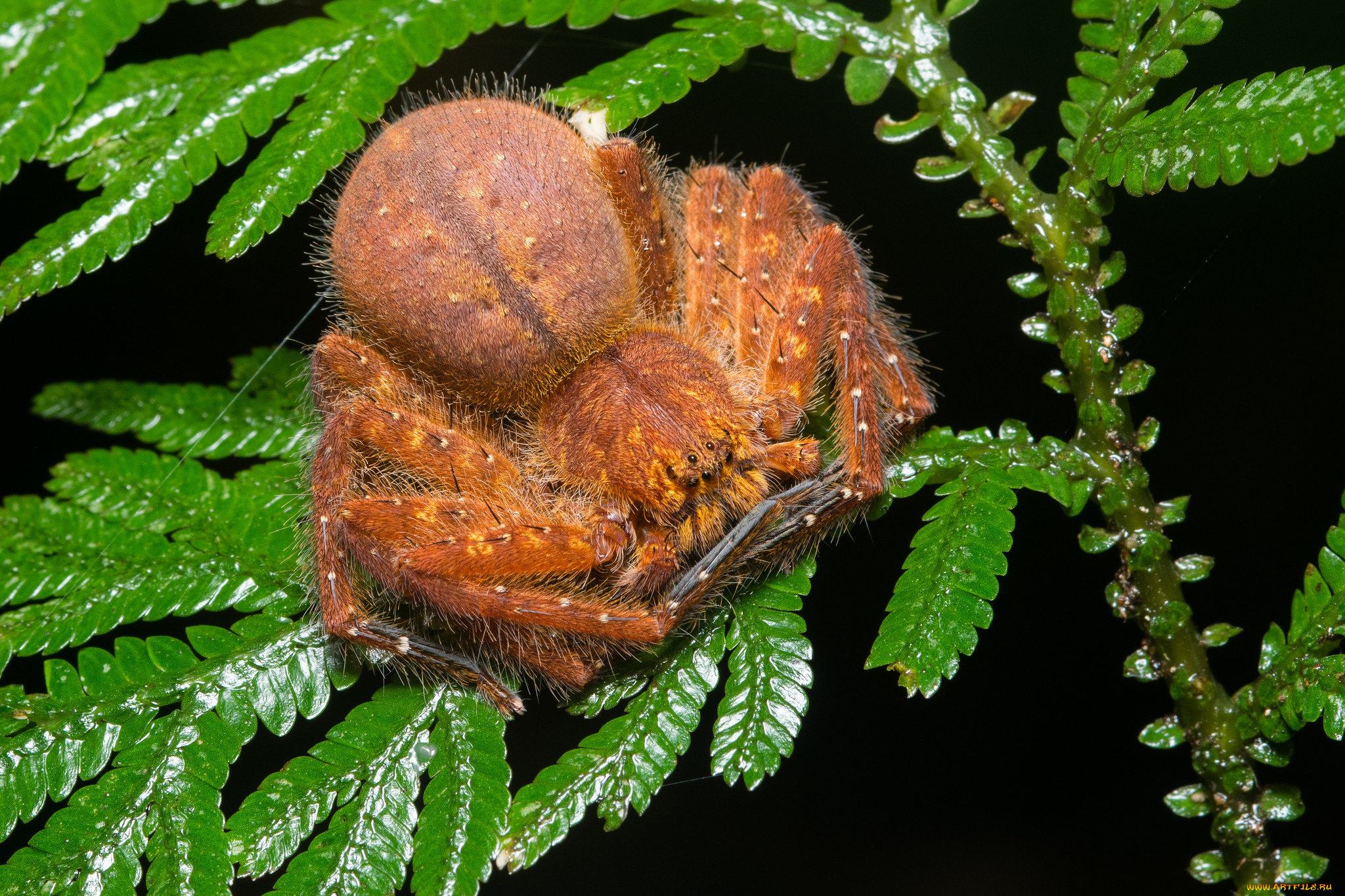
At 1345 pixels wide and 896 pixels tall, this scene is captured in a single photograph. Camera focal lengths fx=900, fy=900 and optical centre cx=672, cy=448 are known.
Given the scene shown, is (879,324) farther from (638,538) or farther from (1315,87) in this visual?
(1315,87)

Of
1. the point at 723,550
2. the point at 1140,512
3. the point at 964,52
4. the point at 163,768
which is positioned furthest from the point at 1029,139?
the point at 163,768

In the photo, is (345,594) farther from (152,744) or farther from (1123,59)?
(1123,59)

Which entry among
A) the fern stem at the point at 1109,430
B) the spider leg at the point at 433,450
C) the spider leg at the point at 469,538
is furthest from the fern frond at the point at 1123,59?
the spider leg at the point at 433,450

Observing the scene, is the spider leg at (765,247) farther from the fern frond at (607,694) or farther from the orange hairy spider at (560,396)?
the fern frond at (607,694)

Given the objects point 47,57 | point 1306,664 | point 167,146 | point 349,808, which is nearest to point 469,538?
point 349,808

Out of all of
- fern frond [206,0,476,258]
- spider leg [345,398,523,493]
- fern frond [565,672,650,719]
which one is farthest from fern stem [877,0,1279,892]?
spider leg [345,398,523,493]

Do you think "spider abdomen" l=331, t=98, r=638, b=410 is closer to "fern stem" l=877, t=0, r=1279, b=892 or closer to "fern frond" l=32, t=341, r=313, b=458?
"fern frond" l=32, t=341, r=313, b=458
